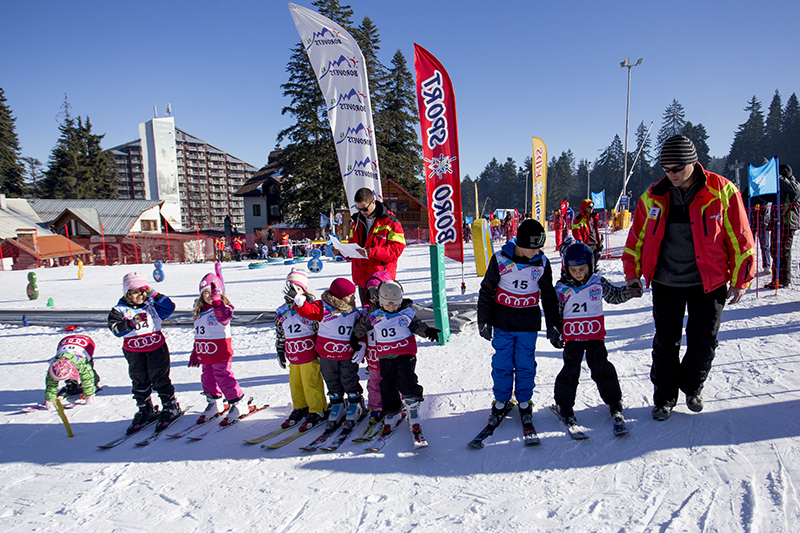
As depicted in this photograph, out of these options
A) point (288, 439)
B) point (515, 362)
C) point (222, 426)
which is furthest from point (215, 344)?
point (515, 362)

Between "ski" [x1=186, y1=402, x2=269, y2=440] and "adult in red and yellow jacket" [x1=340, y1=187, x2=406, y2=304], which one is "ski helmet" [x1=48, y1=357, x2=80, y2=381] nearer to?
"ski" [x1=186, y1=402, x2=269, y2=440]

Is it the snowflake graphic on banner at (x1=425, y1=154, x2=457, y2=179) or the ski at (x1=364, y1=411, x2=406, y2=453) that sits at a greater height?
the snowflake graphic on banner at (x1=425, y1=154, x2=457, y2=179)

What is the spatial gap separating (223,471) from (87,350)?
111 inches

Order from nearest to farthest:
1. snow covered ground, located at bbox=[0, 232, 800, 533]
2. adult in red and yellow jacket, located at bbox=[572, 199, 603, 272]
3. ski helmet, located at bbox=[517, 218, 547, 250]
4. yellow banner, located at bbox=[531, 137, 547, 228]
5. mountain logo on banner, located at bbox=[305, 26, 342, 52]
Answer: snow covered ground, located at bbox=[0, 232, 800, 533] < ski helmet, located at bbox=[517, 218, 547, 250] < mountain logo on banner, located at bbox=[305, 26, 342, 52] < adult in red and yellow jacket, located at bbox=[572, 199, 603, 272] < yellow banner, located at bbox=[531, 137, 547, 228]

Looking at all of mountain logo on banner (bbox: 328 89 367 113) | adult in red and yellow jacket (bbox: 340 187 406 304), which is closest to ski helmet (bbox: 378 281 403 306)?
adult in red and yellow jacket (bbox: 340 187 406 304)

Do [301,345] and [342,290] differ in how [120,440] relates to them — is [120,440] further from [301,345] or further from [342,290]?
[342,290]

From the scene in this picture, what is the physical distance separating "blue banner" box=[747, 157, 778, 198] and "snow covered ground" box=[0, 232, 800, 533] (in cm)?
329

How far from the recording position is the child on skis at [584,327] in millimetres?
3041

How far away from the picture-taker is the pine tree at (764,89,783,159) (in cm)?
5622

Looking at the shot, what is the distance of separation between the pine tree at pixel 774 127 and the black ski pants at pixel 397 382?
2927 inches

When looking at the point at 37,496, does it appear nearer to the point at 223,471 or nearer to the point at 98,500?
the point at 98,500

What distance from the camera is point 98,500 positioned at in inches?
106

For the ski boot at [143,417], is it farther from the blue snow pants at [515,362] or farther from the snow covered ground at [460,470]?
the blue snow pants at [515,362]

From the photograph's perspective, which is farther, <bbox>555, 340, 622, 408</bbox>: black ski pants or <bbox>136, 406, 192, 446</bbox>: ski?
<bbox>136, 406, 192, 446</bbox>: ski
